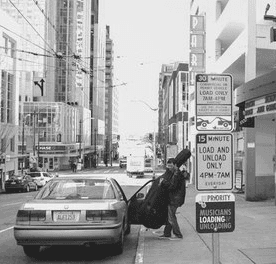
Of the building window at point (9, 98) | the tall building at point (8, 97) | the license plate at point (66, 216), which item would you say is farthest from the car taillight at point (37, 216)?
the building window at point (9, 98)

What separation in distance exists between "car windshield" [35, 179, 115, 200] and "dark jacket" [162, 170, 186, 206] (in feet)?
3.88

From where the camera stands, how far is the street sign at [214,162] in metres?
4.46

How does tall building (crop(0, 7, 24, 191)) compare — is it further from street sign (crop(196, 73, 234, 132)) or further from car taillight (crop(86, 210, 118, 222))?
street sign (crop(196, 73, 234, 132))

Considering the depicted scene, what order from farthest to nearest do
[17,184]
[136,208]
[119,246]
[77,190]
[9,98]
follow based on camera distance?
[9,98] → [17,184] → [136,208] → [77,190] → [119,246]

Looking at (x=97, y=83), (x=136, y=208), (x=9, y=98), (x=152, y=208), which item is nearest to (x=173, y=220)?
(x=152, y=208)

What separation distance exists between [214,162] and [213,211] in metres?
0.48

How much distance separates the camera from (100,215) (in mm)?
7211

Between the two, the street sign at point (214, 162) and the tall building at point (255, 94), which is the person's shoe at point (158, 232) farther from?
the tall building at point (255, 94)

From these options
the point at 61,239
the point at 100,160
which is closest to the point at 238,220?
the point at 61,239

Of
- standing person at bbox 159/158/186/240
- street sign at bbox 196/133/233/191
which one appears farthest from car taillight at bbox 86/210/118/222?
street sign at bbox 196/133/233/191

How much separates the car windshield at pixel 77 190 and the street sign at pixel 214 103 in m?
3.67

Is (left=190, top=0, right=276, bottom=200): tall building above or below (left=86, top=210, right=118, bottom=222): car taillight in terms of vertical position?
above

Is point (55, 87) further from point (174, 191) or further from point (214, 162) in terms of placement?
point (214, 162)

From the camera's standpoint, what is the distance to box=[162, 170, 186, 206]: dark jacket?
28.6ft
